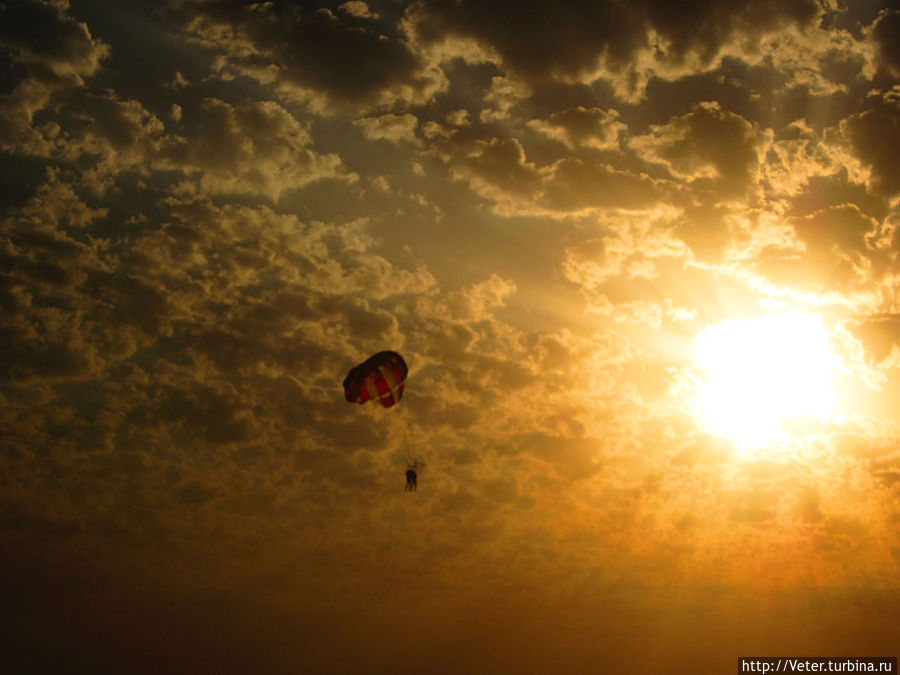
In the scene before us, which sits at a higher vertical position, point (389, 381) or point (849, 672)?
point (389, 381)

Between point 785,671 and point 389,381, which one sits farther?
point 785,671

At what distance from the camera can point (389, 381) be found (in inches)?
1719

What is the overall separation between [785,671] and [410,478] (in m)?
195

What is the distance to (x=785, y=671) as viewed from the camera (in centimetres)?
19688

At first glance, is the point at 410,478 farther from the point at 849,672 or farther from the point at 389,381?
the point at 849,672

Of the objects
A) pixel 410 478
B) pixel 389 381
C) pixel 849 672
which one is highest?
pixel 389 381

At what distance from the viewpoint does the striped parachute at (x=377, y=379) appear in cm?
4328

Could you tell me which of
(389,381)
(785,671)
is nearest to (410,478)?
(389,381)

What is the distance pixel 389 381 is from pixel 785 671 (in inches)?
7878

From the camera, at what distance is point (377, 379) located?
43.6 m

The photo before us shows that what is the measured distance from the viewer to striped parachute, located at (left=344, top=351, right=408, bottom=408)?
4328cm

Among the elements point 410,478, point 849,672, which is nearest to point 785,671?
point 849,672

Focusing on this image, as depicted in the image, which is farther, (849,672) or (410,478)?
(849,672)

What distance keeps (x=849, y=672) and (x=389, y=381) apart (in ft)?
679
